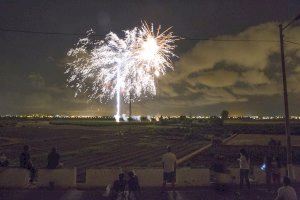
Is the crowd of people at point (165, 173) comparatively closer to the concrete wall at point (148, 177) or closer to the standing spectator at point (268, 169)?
the standing spectator at point (268, 169)

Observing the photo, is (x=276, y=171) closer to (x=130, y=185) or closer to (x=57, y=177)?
(x=130, y=185)

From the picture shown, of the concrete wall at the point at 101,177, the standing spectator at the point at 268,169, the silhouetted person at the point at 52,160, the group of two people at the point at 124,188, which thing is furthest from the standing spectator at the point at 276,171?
the silhouetted person at the point at 52,160

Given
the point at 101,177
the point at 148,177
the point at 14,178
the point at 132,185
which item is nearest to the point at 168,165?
the point at 148,177

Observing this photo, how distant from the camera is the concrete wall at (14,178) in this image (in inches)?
754

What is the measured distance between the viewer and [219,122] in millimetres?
97000

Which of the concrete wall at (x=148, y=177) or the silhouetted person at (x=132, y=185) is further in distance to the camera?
the concrete wall at (x=148, y=177)

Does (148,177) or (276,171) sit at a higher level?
(276,171)

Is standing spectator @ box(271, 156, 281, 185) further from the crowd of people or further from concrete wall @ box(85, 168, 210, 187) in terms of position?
concrete wall @ box(85, 168, 210, 187)

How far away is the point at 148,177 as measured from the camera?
20.0 m

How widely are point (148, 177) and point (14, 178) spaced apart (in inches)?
240

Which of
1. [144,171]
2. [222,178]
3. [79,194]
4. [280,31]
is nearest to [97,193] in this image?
[79,194]

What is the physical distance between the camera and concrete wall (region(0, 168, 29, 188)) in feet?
62.8

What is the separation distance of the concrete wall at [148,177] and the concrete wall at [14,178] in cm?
278

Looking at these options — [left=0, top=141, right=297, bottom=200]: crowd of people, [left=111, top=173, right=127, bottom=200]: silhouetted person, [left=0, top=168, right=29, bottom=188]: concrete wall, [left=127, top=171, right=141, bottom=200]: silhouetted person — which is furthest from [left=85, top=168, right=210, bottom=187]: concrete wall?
[left=127, top=171, right=141, bottom=200]: silhouetted person
